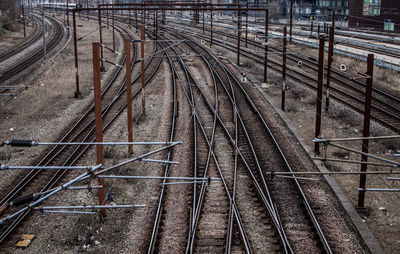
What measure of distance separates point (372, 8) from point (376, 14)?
0.94 metres

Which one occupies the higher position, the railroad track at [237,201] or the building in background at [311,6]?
the building in background at [311,6]

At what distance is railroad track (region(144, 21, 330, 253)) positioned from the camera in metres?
10.7

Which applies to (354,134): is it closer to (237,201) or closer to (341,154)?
(341,154)

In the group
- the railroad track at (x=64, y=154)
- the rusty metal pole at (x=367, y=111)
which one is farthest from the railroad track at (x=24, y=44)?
the rusty metal pole at (x=367, y=111)

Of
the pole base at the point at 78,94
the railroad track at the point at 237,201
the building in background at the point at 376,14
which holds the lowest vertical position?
the railroad track at the point at 237,201

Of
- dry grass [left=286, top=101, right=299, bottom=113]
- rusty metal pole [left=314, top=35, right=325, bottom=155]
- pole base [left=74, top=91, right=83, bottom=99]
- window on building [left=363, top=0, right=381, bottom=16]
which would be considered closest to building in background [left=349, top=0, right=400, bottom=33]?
window on building [left=363, top=0, right=381, bottom=16]

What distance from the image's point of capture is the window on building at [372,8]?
58312 mm

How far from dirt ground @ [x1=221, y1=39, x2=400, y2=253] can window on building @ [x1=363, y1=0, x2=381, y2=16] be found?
25337 mm

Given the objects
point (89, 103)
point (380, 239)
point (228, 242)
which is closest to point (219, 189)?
point (228, 242)

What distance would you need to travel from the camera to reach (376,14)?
59.2 m

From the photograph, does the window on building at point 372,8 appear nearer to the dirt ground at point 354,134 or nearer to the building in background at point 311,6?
the building in background at point 311,6

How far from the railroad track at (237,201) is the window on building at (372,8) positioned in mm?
44199

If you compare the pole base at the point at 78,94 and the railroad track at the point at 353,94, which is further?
the pole base at the point at 78,94

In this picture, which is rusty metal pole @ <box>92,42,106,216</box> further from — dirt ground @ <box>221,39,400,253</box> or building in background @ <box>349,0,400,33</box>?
building in background @ <box>349,0,400,33</box>
